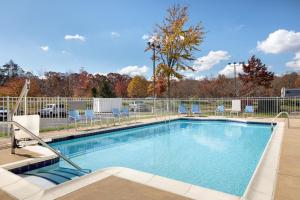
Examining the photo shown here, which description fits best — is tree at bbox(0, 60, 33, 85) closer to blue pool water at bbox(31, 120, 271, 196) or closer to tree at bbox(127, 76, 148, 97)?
tree at bbox(127, 76, 148, 97)

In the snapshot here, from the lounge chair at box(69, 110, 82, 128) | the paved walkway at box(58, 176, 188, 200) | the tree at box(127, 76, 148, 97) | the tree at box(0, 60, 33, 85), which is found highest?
the tree at box(0, 60, 33, 85)

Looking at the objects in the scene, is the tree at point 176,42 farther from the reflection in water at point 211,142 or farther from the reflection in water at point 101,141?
the reflection in water at point 211,142

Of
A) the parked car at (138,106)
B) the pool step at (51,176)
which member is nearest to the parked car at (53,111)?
the pool step at (51,176)

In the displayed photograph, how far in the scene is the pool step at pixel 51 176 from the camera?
4.48 m

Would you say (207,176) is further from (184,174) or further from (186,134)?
(186,134)

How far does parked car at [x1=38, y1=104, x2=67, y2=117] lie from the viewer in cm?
1073

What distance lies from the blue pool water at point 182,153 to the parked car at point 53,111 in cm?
247

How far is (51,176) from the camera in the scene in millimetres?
4941

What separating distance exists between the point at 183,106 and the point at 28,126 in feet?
42.2

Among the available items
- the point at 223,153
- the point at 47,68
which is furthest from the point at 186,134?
the point at 47,68

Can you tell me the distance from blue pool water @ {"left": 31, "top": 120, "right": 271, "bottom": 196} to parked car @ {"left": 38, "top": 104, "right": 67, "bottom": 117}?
2.47 m

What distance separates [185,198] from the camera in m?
3.21

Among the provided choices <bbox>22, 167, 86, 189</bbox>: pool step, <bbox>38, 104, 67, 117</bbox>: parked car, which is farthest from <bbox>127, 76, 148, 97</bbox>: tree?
<bbox>22, 167, 86, 189</bbox>: pool step

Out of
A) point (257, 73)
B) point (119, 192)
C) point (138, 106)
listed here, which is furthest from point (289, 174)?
point (257, 73)
